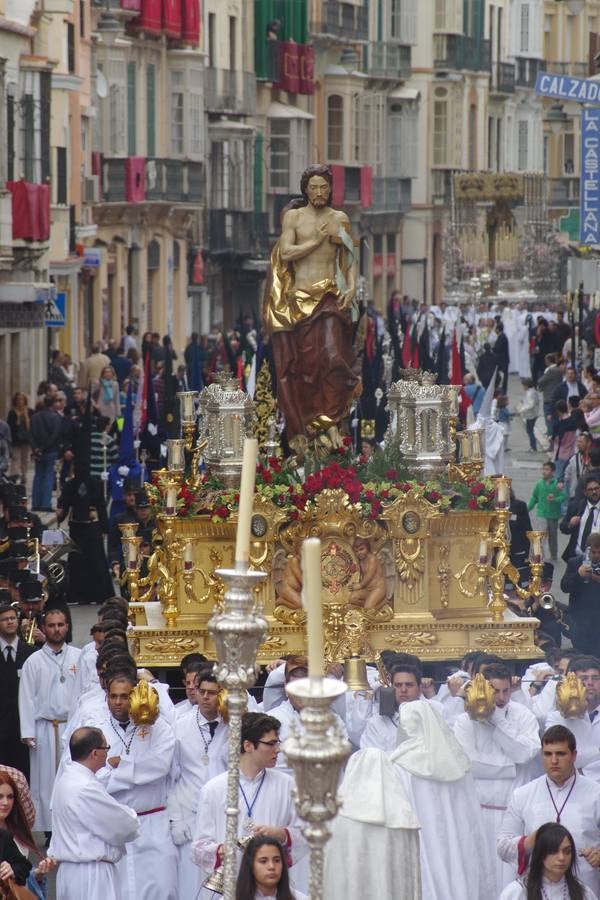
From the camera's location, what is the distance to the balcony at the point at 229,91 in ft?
179

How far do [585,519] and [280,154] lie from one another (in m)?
42.2

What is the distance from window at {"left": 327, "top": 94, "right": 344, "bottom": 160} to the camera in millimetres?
65625

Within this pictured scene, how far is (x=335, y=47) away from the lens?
214 ft

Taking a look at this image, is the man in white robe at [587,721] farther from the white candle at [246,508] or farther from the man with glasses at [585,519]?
the man with glasses at [585,519]

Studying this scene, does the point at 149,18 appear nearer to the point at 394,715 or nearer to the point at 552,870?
the point at 394,715

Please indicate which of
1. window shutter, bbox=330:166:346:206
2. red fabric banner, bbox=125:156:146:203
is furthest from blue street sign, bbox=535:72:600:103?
window shutter, bbox=330:166:346:206

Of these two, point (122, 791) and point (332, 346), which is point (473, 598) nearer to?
point (332, 346)

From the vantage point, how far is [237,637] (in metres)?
7.25

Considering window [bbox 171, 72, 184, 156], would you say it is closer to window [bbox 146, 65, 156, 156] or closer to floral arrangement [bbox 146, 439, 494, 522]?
window [bbox 146, 65, 156, 156]

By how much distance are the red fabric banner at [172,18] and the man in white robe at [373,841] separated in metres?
41.0

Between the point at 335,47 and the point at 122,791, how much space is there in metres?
54.7

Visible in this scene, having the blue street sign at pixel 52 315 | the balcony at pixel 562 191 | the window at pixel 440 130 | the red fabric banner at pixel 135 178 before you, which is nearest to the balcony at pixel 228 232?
the red fabric banner at pixel 135 178

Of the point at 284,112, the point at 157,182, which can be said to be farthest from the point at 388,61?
the point at 157,182

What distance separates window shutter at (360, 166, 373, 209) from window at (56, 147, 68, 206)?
23.3 meters
